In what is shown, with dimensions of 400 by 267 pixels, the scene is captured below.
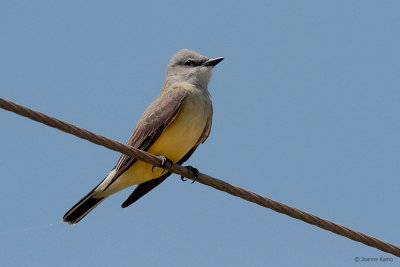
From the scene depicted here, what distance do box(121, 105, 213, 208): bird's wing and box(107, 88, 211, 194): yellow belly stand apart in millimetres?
164

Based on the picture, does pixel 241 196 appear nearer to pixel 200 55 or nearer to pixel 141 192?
pixel 141 192

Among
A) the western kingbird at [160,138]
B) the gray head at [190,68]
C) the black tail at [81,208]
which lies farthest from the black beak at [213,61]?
the black tail at [81,208]

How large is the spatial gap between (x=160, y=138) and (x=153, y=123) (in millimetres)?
183

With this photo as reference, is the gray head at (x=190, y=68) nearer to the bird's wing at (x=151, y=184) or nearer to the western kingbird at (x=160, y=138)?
the western kingbird at (x=160, y=138)

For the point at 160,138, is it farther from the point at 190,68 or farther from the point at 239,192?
the point at 239,192

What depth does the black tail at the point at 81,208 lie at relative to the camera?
702cm

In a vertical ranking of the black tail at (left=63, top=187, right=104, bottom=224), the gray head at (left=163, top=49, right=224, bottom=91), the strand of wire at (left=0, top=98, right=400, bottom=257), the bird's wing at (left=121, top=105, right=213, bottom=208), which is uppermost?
the gray head at (left=163, top=49, right=224, bottom=91)

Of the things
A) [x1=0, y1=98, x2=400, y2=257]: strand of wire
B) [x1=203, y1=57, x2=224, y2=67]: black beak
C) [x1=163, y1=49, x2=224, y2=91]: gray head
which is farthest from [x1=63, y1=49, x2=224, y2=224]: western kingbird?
[x1=0, y1=98, x2=400, y2=257]: strand of wire

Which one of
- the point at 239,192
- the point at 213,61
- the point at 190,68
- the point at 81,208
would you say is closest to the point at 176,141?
the point at 81,208

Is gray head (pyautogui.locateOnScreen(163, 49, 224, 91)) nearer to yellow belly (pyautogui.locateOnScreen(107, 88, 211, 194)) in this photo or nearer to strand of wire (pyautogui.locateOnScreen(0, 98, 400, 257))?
yellow belly (pyautogui.locateOnScreen(107, 88, 211, 194))

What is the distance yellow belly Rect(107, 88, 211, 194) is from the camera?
688cm

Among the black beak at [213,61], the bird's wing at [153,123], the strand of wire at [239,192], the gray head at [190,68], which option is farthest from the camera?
the black beak at [213,61]

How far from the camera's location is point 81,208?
7074 millimetres

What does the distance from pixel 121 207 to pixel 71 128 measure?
2935 mm
